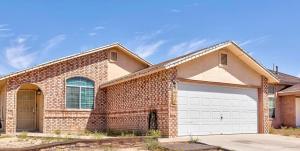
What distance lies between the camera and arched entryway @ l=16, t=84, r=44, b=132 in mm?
24000

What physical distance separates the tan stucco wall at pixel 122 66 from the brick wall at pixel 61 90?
0.48 m

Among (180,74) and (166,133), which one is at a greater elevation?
(180,74)

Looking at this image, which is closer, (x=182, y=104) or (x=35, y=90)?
(x=182, y=104)

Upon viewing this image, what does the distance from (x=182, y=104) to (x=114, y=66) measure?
25.5 ft

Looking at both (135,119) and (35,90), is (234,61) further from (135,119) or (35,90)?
(35,90)

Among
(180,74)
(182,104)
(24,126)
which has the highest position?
(180,74)

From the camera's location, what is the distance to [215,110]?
735 inches

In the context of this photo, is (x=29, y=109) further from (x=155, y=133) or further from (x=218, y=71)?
(x=218, y=71)

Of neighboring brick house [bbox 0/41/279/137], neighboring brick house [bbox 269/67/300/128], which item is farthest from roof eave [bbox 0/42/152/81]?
neighboring brick house [bbox 269/67/300/128]

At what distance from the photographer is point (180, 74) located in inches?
680

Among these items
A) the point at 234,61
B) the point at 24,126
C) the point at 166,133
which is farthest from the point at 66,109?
the point at 234,61

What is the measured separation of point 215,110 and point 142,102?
140 inches

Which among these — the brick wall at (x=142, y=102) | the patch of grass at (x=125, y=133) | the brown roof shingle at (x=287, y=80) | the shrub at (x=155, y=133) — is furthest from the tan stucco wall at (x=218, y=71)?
the brown roof shingle at (x=287, y=80)

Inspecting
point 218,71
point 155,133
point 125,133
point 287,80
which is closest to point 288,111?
point 287,80
